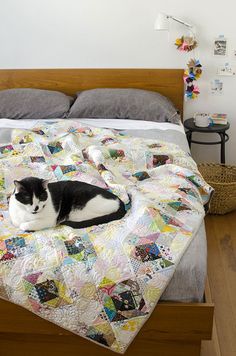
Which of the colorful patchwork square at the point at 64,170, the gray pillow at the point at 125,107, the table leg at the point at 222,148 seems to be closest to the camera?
the colorful patchwork square at the point at 64,170

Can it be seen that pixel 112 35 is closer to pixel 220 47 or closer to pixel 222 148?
pixel 220 47

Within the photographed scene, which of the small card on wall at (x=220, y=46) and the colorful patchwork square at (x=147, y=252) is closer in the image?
the colorful patchwork square at (x=147, y=252)

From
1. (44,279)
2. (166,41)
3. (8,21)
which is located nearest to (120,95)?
(166,41)

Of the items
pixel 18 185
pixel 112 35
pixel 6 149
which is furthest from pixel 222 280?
pixel 112 35

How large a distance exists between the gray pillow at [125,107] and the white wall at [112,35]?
0.38 metres

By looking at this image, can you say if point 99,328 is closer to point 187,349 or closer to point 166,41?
point 187,349

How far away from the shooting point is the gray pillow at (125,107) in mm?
2900

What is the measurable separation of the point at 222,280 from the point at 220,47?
68.4 inches

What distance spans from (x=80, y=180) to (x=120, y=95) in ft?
3.99

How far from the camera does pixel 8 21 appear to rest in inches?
127

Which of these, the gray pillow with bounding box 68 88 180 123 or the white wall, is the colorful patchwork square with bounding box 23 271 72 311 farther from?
the white wall

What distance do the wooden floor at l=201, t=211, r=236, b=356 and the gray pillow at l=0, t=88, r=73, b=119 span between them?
50.1 inches

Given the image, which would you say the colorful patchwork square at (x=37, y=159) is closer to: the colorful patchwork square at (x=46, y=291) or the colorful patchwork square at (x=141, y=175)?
the colorful patchwork square at (x=141, y=175)

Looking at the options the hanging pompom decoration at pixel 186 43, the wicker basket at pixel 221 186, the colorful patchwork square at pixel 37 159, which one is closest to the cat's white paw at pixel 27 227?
the colorful patchwork square at pixel 37 159
